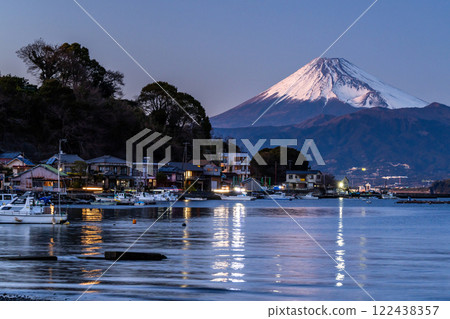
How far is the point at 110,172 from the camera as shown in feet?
296

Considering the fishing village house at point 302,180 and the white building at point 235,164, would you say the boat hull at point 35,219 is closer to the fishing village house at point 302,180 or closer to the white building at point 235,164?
the white building at point 235,164

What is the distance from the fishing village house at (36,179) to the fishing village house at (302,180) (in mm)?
65381

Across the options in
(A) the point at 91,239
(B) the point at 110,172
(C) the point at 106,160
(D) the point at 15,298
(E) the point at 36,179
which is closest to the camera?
(D) the point at 15,298

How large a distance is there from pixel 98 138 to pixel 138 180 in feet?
34.9

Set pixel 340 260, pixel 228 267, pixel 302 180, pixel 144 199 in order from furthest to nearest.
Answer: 1. pixel 302 180
2. pixel 144 199
3. pixel 340 260
4. pixel 228 267

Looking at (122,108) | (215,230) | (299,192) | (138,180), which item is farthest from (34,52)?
(215,230)

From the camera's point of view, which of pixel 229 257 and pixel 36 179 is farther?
pixel 36 179

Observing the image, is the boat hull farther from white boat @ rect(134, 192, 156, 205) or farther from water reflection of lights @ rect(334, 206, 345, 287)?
white boat @ rect(134, 192, 156, 205)

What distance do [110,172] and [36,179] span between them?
12.6 meters

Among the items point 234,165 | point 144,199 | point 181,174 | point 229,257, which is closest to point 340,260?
point 229,257

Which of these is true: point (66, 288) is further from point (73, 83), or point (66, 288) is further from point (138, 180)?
point (73, 83)

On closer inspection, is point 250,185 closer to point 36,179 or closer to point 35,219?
point 36,179

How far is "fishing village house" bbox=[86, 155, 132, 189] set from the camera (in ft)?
294
